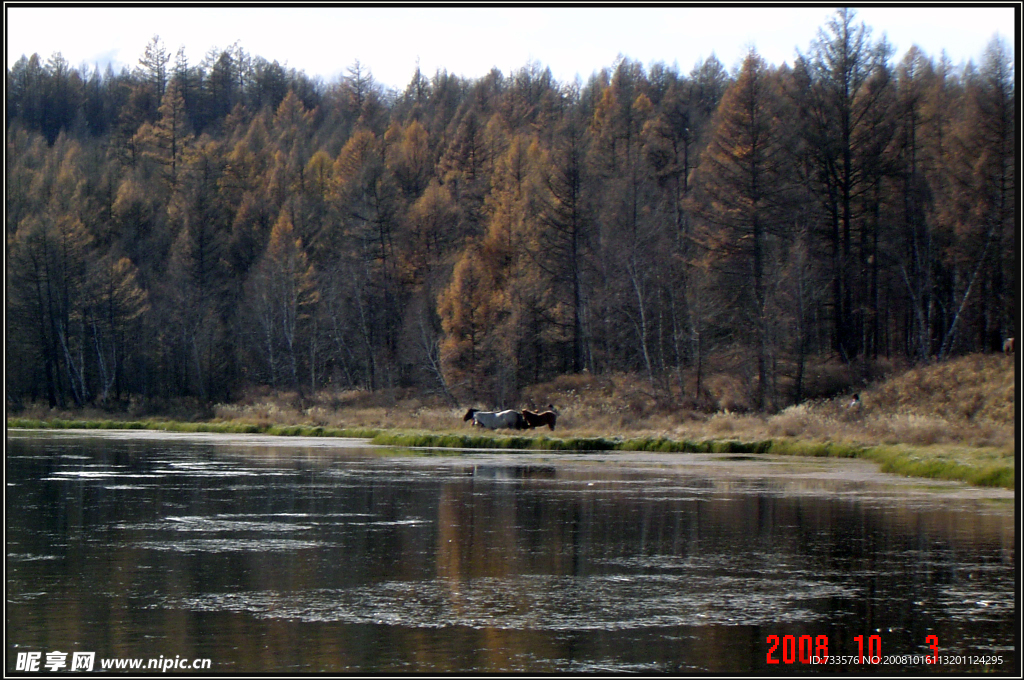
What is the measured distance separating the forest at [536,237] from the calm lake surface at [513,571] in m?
21.7

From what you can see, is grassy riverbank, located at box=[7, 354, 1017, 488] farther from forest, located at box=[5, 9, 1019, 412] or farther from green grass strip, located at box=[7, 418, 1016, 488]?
forest, located at box=[5, 9, 1019, 412]

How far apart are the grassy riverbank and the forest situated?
258 centimetres

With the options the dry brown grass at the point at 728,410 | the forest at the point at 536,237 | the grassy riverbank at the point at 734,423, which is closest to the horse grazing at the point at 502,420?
the grassy riverbank at the point at 734,423

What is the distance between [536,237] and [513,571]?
44.6 meters

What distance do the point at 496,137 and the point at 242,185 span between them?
21008 millimetres

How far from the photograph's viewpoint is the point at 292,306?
66125mm

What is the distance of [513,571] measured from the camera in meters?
14.9

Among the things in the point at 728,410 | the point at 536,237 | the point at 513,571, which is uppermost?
the point at 536,237

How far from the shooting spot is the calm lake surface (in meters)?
10.8

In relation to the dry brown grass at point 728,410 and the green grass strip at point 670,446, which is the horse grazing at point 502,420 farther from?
the green grass strip at point 670,446

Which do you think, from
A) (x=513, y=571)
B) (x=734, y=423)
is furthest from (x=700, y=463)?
(x=513, y=571)

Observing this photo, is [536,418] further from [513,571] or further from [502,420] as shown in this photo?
[513,571]

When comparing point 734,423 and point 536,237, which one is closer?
point 734,423

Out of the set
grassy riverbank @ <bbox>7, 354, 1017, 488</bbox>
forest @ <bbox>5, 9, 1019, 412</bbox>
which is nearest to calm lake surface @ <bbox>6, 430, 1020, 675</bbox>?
grassy riverbank @ <bbox>7, 354, 1017, 488</bbox>
